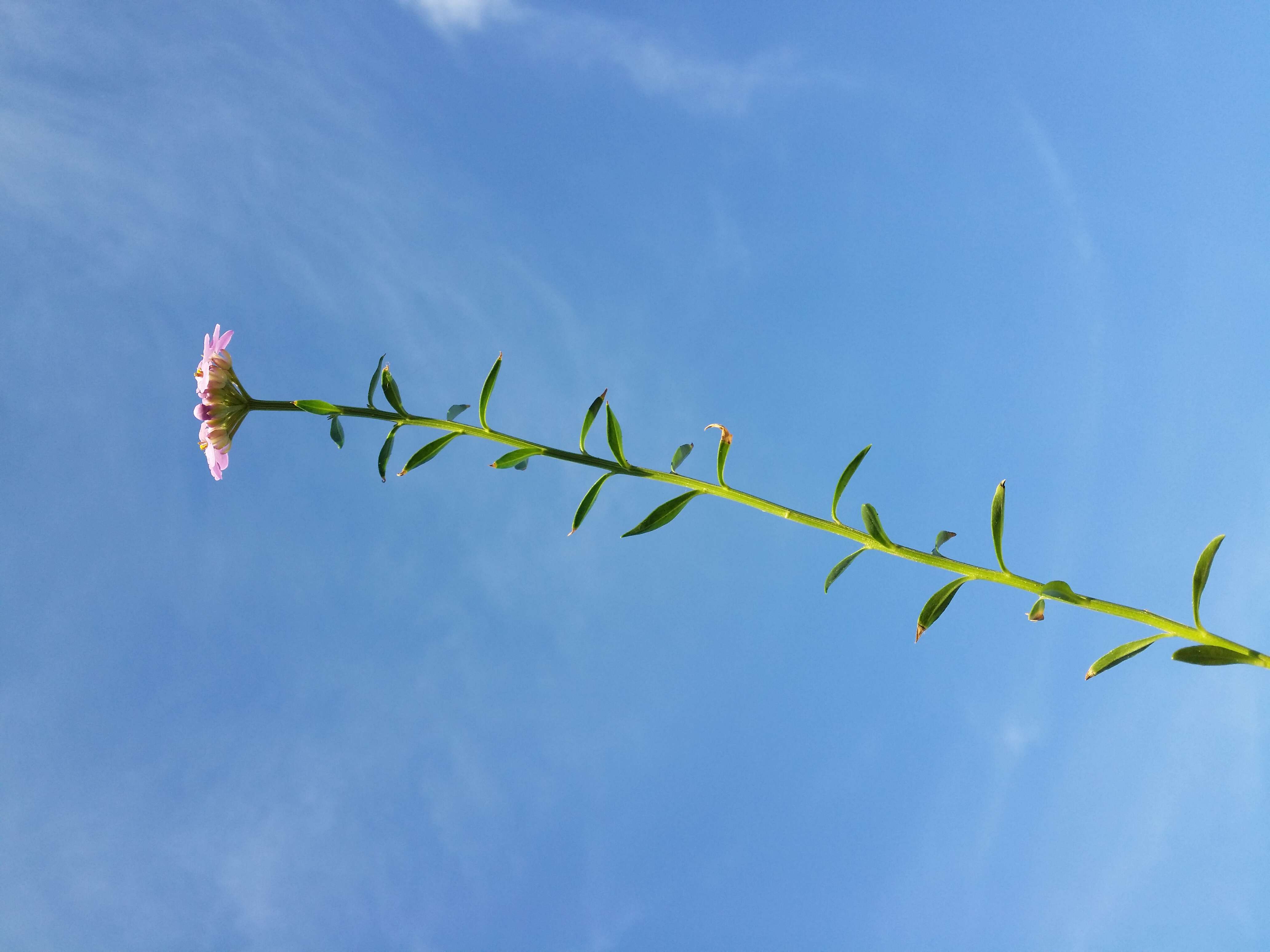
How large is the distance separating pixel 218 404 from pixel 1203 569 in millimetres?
3324

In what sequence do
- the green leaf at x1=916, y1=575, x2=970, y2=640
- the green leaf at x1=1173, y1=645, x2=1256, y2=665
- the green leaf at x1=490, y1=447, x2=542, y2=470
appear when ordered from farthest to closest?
the green leaf at x1=490, y1=447, x2=542, y2=470, the green leaf at x1=916, y1=575, x2=970, y2=640, the green leaf at x1=1173, y1=645, x2=1256, y2=665

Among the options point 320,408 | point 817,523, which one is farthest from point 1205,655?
point 320,408

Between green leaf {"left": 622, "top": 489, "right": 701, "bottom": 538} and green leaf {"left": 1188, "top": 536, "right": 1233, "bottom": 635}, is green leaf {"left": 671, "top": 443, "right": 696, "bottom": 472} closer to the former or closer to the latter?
green leaf {"left": 622, "top": 489, "right": 701, "bottom": 538}

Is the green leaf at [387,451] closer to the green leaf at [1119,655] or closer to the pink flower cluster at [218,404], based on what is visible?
the pink flower cluster at [218,404]

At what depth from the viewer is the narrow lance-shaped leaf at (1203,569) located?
1745mm

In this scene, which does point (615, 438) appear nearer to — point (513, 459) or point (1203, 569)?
point (513, 459)

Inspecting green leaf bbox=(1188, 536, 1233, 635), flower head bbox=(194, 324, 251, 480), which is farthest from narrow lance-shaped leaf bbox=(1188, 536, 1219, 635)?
flower head bbox=(194, 324, 251, 480)

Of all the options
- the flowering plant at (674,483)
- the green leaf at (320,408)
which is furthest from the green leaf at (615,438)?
the green leaf at (320,408)

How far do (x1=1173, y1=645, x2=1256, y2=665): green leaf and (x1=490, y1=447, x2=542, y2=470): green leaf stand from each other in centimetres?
183

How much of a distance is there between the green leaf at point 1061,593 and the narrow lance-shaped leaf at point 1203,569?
9.6 inches

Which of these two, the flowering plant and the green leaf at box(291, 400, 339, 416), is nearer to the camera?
the flowering plant

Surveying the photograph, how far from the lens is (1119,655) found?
186 centimetres

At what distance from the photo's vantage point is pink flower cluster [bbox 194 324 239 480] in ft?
10.1

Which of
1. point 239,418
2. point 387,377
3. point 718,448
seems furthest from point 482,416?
point 239,418
